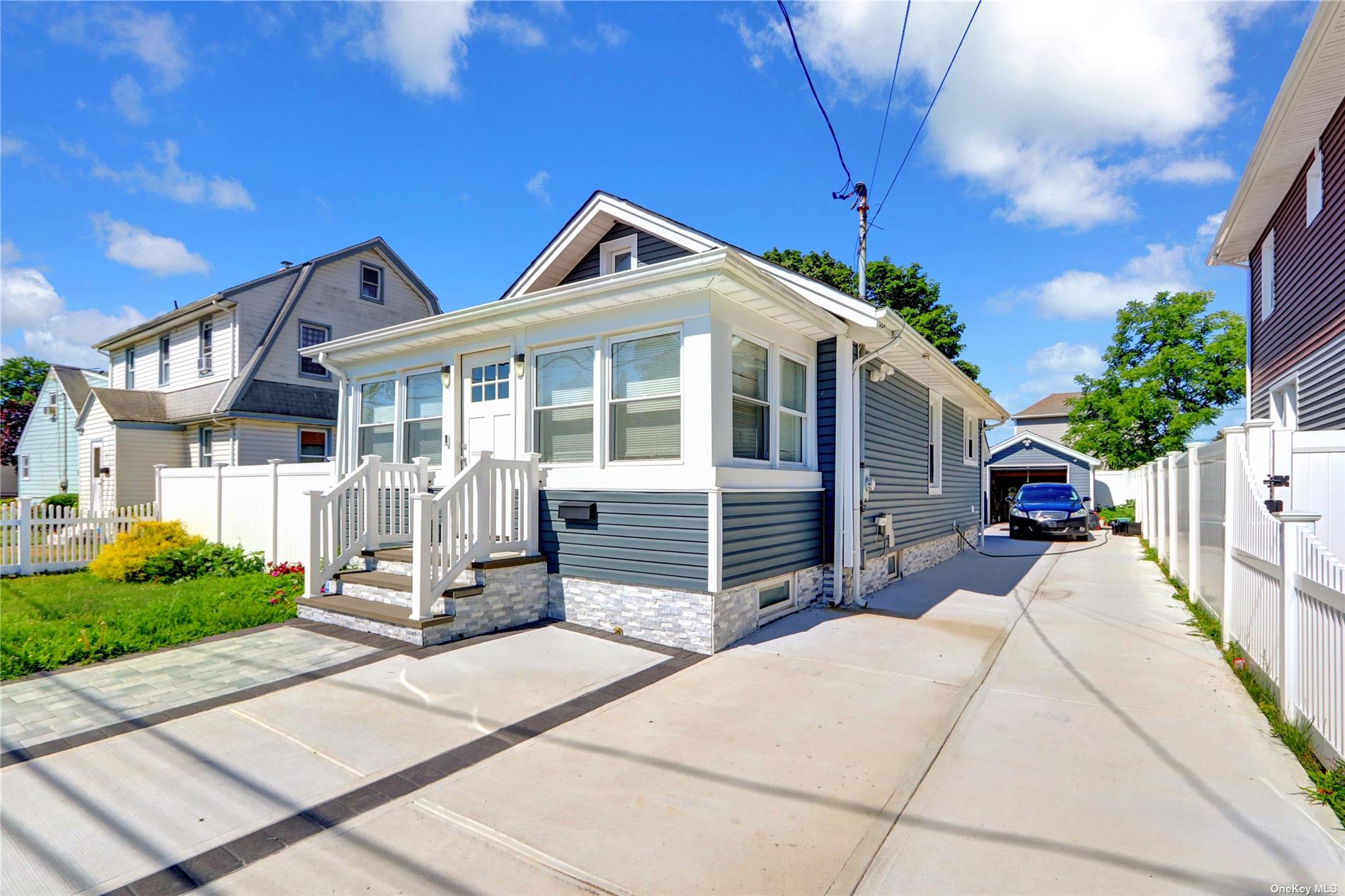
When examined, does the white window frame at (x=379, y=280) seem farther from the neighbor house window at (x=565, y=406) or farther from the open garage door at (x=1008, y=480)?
the open garage door at (x=1008, y=480)

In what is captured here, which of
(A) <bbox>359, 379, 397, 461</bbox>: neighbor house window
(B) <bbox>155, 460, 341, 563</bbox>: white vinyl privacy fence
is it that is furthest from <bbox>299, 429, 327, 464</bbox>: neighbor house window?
(A) <bbox>359, 379, 397, 461</bbox>: neighbor house window

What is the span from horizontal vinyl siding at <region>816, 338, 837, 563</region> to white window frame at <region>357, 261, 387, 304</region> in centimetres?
1508

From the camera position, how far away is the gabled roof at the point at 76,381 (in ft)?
68.8

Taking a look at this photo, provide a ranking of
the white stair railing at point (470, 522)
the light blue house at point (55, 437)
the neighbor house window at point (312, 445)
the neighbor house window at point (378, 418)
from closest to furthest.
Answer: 1. the white stair railing at point (470, 522)
2. the neighbor house window at point (378, 418)
3. the neighbor house window at point (312, 445)
4. the light blue house at point (55, 437)

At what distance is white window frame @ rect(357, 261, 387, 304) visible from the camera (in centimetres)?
1789

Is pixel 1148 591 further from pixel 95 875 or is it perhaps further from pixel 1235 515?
pixel 95 875

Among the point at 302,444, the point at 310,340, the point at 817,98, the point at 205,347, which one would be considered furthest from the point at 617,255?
the point at 205,347

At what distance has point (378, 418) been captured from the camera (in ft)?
29.3

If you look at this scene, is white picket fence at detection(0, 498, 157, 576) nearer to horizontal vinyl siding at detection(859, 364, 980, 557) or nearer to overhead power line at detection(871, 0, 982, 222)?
horizontal vinyl siding at detection(859, 364, 980, 557)

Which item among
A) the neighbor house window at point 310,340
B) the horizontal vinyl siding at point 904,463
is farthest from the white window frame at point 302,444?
the horizontal vinyl siding at point 904,463

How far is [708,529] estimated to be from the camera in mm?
5668

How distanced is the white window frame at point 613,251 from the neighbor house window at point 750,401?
108 inches

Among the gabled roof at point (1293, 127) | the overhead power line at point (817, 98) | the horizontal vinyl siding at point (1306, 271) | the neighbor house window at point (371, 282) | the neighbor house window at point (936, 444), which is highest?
the neighbor house window at point (371, 282)

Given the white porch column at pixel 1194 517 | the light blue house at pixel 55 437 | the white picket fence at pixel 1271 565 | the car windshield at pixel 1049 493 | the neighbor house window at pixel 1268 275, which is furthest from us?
the light blue house at pixel 55 437
